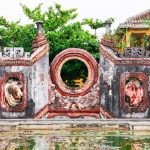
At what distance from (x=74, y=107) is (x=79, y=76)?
691cm

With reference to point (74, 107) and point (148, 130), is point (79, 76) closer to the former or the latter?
point (74, 107)

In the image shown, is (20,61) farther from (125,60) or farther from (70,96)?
(125,60)

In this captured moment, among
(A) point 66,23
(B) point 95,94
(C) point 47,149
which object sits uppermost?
(A) point 66,23

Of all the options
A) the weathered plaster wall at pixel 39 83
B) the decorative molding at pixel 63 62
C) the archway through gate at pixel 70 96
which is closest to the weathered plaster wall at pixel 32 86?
the weathered plaster wall at pixel 39 83

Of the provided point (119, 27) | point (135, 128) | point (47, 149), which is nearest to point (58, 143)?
point (47, 149)

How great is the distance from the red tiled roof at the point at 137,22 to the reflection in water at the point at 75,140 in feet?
52.6

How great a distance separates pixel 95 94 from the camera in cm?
2292

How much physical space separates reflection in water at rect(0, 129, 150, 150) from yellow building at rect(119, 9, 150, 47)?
50.9ft

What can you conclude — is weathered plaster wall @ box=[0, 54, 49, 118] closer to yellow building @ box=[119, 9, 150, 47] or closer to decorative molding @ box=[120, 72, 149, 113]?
decorative molding @ box=[120, 72, 149, 113]

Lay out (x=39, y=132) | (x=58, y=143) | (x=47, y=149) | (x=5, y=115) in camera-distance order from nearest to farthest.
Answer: (x=47, y=149)
(x=58, y=143)
(x=39, y=132)
(x=5, y=115)

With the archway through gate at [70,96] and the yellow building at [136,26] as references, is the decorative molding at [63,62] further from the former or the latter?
the yellow building at [136,26]

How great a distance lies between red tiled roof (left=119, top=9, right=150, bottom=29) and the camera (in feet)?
112

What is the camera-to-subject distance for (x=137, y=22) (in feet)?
115

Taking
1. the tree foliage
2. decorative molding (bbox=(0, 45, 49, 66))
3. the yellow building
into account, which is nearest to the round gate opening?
the tree foliage
